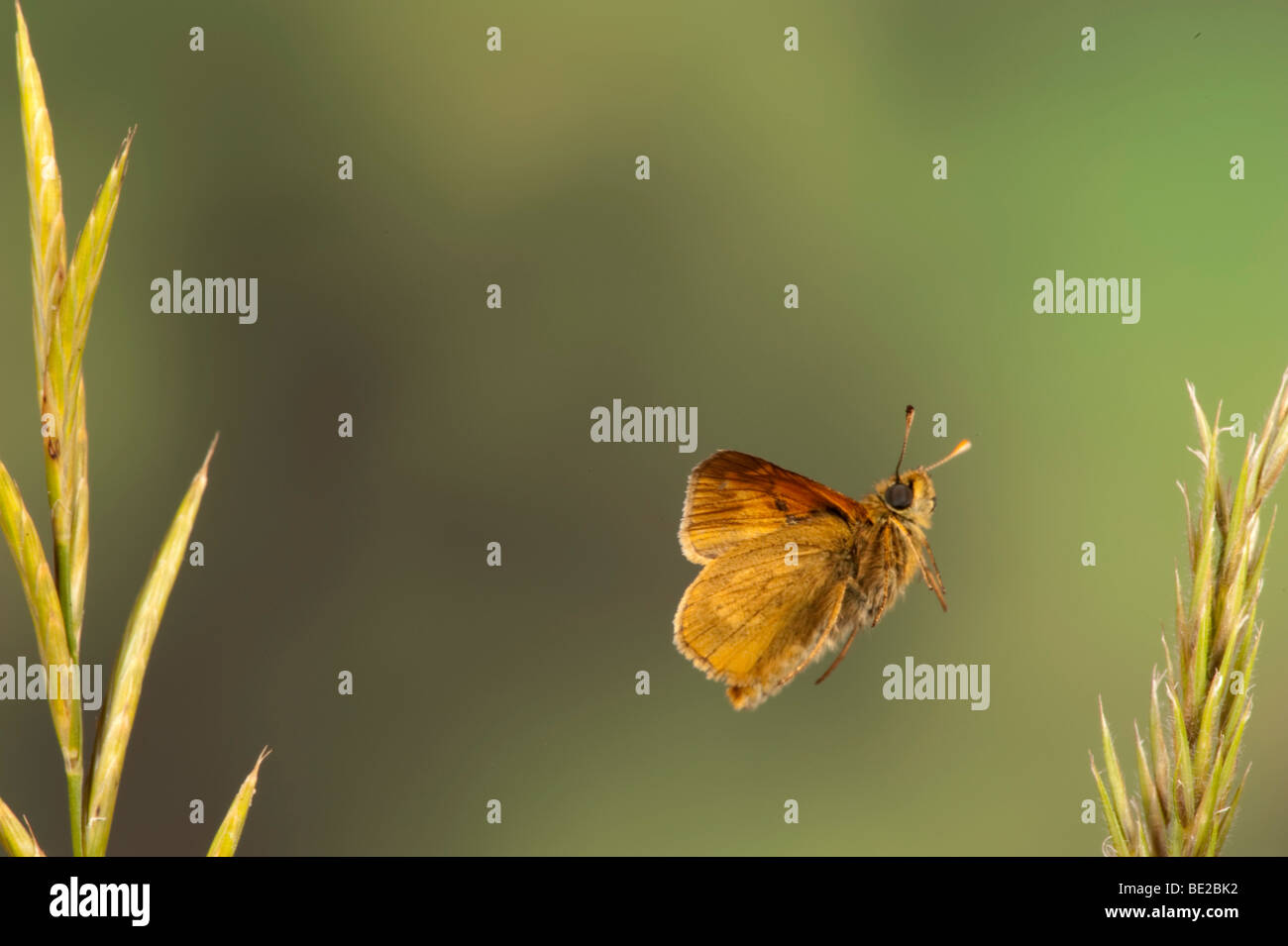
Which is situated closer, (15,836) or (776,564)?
(15,836)

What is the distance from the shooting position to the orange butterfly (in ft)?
7.61

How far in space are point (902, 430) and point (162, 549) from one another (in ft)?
8.68

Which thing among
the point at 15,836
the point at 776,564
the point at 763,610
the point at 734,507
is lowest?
the point at 15,836

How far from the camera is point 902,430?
3385mm

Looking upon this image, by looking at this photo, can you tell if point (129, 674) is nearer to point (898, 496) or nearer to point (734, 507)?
point (734, 507)

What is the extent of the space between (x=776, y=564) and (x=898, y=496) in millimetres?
331

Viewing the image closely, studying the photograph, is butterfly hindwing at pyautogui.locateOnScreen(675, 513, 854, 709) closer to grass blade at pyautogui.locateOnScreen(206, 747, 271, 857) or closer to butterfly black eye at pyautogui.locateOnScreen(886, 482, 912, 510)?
butterfly black eye at pyautogui.locateOnScreen(886, 482, 912, 510)

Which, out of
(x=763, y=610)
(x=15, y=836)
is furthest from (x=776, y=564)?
(x=15, y=836)

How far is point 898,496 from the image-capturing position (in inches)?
89.9

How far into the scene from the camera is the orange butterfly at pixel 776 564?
7.61 feet

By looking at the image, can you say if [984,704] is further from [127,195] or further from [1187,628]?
[127,195]

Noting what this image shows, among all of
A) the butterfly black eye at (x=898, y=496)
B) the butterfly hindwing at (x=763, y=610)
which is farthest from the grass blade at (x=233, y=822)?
the butterfly black eye at (x=898, y=496)

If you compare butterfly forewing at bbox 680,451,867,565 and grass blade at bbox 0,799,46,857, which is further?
butterfly forewing at bbox 680,451,867,565

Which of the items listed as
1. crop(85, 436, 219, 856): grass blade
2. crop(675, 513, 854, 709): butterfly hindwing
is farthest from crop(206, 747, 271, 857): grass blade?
crop(675, 513, 854, 709): butterfly hindwing
